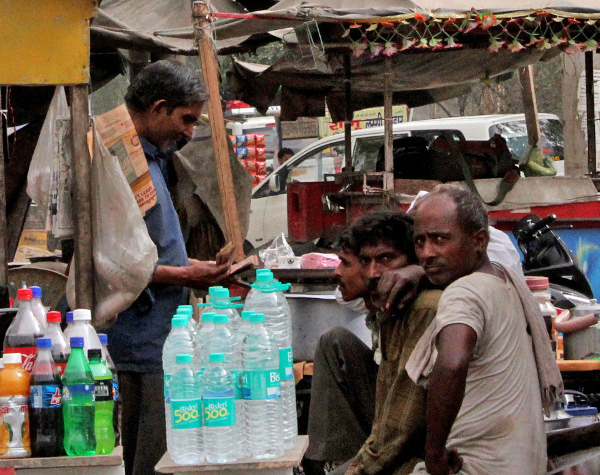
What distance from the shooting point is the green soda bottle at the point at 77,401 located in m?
2.89

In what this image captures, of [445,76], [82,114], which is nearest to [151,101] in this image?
[82,114]

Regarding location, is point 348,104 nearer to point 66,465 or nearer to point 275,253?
point 275,253

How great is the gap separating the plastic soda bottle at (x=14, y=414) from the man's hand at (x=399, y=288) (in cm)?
122

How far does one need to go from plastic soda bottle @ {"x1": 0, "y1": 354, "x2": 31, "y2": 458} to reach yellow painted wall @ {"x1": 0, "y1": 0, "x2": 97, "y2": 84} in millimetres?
1319

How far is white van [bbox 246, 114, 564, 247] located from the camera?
1118cm

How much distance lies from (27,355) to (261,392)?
804 mm

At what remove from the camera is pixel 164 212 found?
3922 mm

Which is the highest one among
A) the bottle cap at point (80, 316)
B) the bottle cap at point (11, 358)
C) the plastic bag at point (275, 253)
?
the plastic bag at point (275, 253)

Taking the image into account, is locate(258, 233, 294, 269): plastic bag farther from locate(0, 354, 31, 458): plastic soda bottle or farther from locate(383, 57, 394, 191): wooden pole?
locate(0, 354, 31, 458): plastic soda bottle

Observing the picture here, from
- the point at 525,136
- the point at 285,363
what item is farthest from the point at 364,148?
the point at 285,363

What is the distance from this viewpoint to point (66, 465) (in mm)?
2885

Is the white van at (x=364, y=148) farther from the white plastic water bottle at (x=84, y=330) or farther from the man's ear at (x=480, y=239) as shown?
the white plastic water bottle at (x=84, y=330)

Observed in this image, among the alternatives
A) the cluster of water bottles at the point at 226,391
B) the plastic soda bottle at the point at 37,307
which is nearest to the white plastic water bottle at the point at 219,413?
the cluster of water bottles at the point at 226,391

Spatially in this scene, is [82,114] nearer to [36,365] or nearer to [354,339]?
[36,365]
